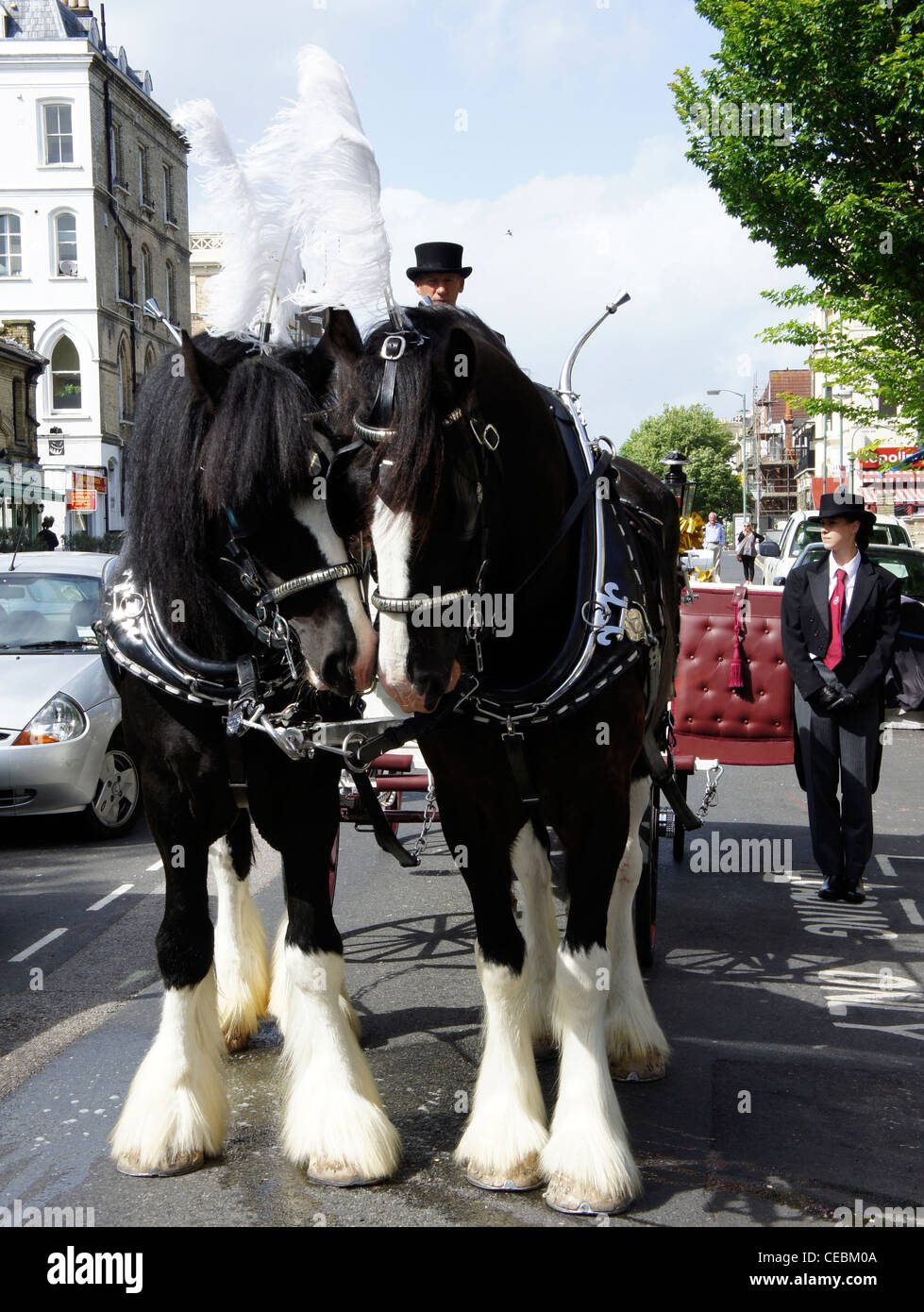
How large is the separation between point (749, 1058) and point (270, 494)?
2710 millimetres

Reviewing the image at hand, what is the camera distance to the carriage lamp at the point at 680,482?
6141 mm

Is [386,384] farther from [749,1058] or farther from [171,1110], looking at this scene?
[749,1058]

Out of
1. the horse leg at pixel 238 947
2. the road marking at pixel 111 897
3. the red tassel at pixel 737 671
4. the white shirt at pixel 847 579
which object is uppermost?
the white shirt at pixel 847 579

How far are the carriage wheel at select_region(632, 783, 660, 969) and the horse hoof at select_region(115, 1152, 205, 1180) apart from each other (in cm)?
210

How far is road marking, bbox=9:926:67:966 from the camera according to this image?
5.50 meters

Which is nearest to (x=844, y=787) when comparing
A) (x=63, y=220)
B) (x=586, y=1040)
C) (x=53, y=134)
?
(x=586, y=1040)

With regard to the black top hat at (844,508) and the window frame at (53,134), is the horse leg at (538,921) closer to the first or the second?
the black top hat at (844,508)

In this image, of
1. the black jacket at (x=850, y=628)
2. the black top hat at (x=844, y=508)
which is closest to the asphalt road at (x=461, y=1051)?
the black jacket at (x=850, y=628)

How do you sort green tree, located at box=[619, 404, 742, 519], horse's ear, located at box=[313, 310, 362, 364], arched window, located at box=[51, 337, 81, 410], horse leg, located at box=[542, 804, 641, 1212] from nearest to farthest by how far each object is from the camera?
horse's ear, located at box=[313, 310, 362, 364], horse leg, located at box=[542, 804, 641, 1212], arched window, located at box=[51, 337, 81, 410], green tree, located at box=[619, 404, 742, 519]

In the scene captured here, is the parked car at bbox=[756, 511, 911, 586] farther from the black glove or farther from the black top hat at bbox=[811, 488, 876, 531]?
the black glove

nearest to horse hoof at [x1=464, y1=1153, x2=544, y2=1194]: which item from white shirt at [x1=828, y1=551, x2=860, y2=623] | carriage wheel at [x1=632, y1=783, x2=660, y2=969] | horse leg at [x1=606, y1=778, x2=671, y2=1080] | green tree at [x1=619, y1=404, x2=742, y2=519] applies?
horse leg at [x1=606, y1=778, x2=671, y2=1080]

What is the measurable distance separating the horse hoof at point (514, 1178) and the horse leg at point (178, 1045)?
0.78 metres

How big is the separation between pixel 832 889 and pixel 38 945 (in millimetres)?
3949
